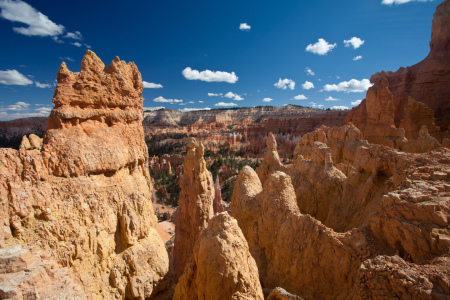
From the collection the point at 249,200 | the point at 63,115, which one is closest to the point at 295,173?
the point at 249,200

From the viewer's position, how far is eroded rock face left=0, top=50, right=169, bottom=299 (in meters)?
3.49

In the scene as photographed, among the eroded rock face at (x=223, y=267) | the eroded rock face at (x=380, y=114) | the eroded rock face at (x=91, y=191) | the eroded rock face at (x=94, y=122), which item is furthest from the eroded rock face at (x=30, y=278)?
the eroded rock face at (x=380, y=114)

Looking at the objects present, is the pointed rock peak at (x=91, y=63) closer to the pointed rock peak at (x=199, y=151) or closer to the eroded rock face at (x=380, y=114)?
the pointed rock peak at (x=199, y=151)

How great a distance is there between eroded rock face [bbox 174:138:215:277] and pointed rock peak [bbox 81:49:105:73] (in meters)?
5.50

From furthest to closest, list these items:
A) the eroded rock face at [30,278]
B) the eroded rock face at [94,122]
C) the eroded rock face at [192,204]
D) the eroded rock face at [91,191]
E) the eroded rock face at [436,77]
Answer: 1. the eroded rock face at [436,77]
2. the eroded rock face at [192,204]
3. the eroded rock face at [94,122]
4. the eroded rock face at [91,191]
5. the eroded rock face at [30,278]

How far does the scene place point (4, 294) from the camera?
8.00 ft

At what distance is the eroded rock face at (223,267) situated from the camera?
350cm

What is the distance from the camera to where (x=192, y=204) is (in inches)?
399

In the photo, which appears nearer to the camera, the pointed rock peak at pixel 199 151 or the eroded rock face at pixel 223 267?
the eroded rock face at pixel 223 267

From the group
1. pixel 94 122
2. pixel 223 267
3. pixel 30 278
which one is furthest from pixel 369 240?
pixel 94 122

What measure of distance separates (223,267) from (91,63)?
194 inches

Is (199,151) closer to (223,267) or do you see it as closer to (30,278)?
(223,267)

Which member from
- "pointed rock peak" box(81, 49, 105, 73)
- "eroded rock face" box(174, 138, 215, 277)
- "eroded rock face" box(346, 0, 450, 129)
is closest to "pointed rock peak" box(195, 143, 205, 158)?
"eroded rock face" box(174, 138, 215, 277)

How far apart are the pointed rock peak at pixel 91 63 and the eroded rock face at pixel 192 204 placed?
550cm
